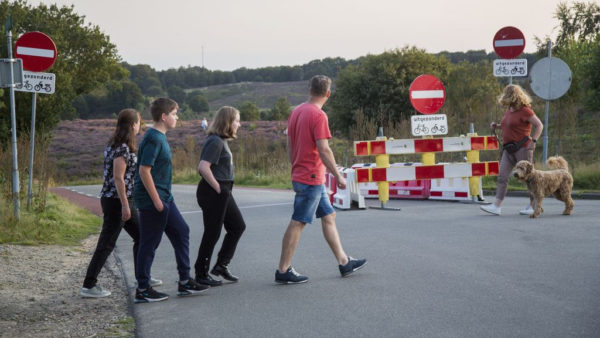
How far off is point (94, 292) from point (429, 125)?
820cm

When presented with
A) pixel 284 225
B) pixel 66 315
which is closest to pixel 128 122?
pixel 66 315

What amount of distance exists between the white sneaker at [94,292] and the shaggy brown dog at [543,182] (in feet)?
21.3

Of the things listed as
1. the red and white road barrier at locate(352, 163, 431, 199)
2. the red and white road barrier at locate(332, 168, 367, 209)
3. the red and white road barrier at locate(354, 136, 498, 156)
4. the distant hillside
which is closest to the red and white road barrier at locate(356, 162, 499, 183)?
the red and white road barrier at locate(354, 136, 498, 156)

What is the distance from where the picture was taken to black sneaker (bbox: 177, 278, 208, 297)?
21.2 ft

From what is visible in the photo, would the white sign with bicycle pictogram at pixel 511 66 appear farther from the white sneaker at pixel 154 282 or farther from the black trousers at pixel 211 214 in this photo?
the white sneaker at pixel 154 282

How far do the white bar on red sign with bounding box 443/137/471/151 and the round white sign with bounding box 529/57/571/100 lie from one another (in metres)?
2.97

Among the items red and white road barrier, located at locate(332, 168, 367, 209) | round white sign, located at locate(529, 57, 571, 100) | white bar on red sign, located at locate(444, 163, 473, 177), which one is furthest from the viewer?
round white sign, located at locate(529, 57, 571, 100)

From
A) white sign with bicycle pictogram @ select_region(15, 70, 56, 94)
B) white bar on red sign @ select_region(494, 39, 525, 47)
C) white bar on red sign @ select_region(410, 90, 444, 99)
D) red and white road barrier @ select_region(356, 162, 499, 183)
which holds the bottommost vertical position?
red and white road barrier @ select_region(356, 162, 499, 183)

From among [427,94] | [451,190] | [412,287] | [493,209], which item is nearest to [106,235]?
[412,287]

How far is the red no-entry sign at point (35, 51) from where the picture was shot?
1151 centimetres

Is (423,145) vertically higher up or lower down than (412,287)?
higher up

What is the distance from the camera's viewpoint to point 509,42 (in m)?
14.2

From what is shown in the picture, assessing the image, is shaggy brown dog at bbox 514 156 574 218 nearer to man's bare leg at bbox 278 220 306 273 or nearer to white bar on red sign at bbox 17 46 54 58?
man's bare leg at bbox 278 220 306 273

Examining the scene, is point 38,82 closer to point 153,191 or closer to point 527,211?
point 153,191
